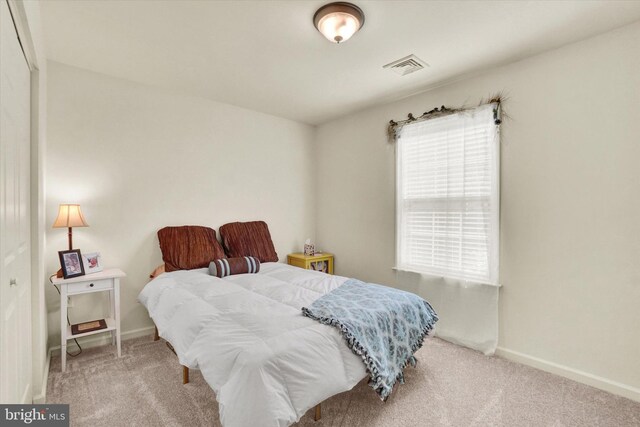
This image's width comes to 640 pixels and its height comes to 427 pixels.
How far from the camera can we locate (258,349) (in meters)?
1.45

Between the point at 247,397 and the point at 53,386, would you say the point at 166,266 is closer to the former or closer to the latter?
the point at 53,386

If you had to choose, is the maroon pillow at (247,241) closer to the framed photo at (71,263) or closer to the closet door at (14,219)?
the framed photo at (71,263)

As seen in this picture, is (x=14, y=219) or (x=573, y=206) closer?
(x=14, y=219)

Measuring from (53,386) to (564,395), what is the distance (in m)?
3.44

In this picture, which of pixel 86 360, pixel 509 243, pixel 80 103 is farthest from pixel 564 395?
pixel 80 103

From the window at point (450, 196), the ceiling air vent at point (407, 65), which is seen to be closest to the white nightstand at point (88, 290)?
the window at point (450, 196)

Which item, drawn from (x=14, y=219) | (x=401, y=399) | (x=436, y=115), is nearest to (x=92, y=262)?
(x=14, y=219)

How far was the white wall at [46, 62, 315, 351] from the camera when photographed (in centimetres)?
264

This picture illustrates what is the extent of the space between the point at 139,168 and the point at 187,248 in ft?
2.96

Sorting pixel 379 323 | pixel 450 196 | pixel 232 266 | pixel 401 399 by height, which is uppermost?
pixel 450 196

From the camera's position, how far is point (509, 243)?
8.50 feet

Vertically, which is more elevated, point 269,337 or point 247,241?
point 247,241

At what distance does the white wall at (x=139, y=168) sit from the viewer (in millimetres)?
2637

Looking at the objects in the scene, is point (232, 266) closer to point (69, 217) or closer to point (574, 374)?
point (69, 217)
